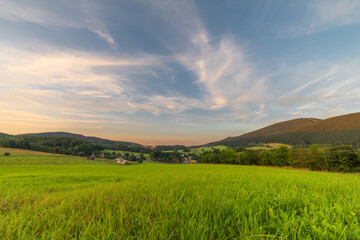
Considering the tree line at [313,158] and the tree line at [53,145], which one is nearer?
the tree line at [313,158]

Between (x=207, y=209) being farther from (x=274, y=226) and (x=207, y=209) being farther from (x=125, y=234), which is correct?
(x=125, y=234)

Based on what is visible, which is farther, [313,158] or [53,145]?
[53,145]

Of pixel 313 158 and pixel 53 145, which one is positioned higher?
pixel 313 158

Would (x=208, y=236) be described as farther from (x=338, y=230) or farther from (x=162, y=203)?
(x=338, y=230)

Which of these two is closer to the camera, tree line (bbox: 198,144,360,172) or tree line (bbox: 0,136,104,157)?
tree line (bbox: 198,144,360,172)

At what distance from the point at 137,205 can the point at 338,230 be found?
214 centimetres

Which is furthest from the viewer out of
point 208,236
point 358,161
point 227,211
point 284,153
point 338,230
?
point 284,153

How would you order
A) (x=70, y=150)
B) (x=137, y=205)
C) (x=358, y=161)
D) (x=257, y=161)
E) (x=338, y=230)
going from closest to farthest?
(x=338, y=230), (x=137, y=205), (x=358, y=161), (x=257, y=161), (x=70, y=150)

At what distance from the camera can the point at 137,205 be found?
2.00 metres

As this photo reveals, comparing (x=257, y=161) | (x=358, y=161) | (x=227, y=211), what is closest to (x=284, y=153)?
(x=257, y=161)

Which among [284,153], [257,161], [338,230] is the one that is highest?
[338,230]

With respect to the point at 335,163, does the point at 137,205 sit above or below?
above

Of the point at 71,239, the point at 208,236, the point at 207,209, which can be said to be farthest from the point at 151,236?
the point at 207,209

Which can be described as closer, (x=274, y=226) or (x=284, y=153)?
(x=274, y=226)
